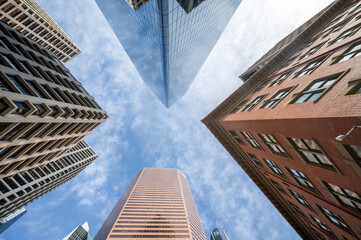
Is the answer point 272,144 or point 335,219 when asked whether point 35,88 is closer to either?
point 272,144

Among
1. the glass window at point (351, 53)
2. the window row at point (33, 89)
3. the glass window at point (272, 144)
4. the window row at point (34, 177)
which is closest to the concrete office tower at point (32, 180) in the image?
the window row at point (34, 177)

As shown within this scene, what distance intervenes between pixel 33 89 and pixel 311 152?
3043 centimetres

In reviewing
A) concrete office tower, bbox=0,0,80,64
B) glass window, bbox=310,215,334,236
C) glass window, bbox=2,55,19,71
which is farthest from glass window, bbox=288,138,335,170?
concrete office tower, bbox=0,0,80,64

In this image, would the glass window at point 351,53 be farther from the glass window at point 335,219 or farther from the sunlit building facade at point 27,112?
the sunlit building facade at point 27,112

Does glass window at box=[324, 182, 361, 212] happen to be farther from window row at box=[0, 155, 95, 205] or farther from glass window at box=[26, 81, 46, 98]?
window row at box=[0, 155, 95, 205]

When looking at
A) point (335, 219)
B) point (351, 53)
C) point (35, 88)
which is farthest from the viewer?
point (35, 88)

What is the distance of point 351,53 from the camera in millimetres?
11750

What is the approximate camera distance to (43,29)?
59.7 meters

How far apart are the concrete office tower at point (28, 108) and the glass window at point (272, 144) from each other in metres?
24.6

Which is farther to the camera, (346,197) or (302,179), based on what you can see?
(302,179)

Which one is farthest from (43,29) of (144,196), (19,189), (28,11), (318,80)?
(144,196)

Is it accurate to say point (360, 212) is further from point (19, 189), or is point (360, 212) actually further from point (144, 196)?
point (144, 196)

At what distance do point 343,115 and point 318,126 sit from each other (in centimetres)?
188

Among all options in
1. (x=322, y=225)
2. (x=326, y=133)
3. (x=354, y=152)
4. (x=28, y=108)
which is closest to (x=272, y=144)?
(x=326, y=133)
